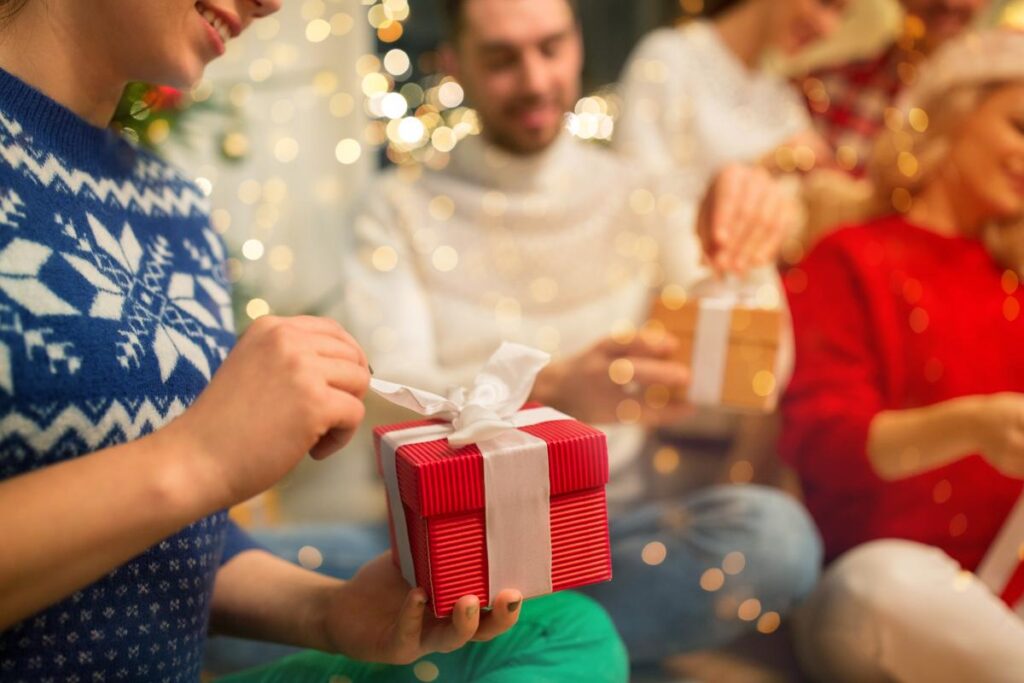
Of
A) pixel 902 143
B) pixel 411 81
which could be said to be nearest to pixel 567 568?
pixel 902 143

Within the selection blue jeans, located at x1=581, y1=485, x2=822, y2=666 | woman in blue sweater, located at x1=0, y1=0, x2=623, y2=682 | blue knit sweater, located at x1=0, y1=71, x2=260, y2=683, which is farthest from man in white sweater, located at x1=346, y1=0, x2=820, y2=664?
blue knit sweater, located at x1=0, y1=71, x2=260, y2=683

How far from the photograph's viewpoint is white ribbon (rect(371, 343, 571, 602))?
46 centimetres

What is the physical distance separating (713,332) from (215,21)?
0.49 m

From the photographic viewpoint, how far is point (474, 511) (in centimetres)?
46

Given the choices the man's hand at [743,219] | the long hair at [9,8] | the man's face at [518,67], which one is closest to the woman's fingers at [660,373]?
the man's hand at [743,219]

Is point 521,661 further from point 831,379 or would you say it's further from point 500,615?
point 831,379

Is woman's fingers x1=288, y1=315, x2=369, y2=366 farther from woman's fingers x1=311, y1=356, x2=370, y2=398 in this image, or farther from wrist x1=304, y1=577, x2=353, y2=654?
wrist x1=304, y1=577, x2=353, y2=654

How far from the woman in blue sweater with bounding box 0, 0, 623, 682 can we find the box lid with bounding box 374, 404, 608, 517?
5 centimetres

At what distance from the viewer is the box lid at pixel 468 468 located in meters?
0.45

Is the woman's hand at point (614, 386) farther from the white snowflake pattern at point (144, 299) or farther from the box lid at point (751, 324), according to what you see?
the white snowflake pattern at point (144, 299)

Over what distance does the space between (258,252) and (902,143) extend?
0.86 meters

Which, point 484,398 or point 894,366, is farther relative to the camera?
point 894,366

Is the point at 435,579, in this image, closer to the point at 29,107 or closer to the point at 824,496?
the point at 29,107

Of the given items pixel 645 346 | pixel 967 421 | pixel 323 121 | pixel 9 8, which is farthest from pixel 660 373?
pixel 323 121
